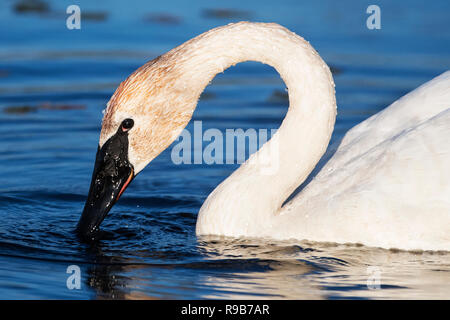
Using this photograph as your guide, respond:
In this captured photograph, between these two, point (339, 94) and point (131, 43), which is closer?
point (339, 94)

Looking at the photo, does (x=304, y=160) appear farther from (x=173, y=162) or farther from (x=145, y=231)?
(x=173, y=162)

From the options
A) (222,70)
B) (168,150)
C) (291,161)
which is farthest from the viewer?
(168,150)

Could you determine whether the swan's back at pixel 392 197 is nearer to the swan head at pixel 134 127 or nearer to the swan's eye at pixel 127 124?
the swan head at pixel 134 127

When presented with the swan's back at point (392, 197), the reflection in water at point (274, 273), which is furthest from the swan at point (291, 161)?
the reflection in water at point (274, 273)

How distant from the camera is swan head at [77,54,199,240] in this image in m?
6.87

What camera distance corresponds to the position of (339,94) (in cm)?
1218

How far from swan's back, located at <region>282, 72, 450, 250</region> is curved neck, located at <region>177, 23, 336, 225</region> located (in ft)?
0.72

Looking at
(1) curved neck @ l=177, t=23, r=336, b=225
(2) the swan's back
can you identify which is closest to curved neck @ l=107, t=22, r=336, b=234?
(1) curved neck @ l=177, t=23, r=336, b=225

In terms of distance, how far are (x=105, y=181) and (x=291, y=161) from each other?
1.41 m

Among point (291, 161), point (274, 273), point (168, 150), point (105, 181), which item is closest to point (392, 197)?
point (291, 161)

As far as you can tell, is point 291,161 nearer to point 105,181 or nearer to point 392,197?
point 392,197

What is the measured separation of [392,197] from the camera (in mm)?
6742
